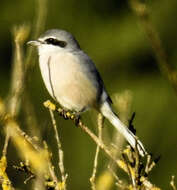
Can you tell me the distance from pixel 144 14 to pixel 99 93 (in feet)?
7.97

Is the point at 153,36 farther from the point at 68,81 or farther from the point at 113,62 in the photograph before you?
the point at 113,62

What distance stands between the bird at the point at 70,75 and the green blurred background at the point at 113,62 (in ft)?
10.1

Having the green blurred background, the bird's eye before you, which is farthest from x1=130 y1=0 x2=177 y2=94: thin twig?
the green blurred background

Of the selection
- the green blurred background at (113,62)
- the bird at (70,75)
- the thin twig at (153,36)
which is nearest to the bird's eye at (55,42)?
the bird at (70,75)

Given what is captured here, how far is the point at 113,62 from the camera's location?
694 centimetres

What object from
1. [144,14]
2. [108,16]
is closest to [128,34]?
[108,16]

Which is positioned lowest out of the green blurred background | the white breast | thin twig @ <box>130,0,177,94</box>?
the green blurred background

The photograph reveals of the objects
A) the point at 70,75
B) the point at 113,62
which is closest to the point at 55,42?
the point at 70,75

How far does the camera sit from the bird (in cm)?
296

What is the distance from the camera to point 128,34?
6977 mm

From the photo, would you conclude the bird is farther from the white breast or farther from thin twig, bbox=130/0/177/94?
thin twig, bbox=130/0/177/94

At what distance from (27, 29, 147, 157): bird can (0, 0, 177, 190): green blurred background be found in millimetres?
3071

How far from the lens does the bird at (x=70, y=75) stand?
296 centimetres

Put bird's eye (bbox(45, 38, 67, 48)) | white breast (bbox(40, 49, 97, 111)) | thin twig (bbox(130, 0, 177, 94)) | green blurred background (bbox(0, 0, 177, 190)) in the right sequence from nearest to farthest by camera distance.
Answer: thin twig (bbox(130, 0, 177, 94))
white breast (bbox(40, 49, 97, 111))
bird's eye (bbox(45, 38, 67, 48))
green blurred background (bbox(0, 0, 177, 190))
